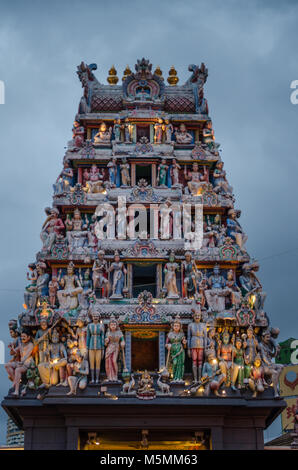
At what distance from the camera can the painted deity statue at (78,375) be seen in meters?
24.5

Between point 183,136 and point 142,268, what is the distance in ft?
26.4

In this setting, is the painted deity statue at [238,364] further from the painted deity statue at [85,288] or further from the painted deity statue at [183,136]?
the painted deity statue at [183,136]

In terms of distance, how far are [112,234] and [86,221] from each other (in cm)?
167

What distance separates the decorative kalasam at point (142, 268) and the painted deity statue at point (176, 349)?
0.19ft

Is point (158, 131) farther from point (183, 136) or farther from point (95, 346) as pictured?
point (95, 346)

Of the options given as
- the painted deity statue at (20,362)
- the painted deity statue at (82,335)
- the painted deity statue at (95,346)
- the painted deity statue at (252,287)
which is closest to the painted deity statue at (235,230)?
the painted deity statue at (252,287)

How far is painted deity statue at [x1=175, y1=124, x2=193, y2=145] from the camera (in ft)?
107

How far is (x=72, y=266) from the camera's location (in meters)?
27.8

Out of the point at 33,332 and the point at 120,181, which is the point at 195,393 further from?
the point at 120,181

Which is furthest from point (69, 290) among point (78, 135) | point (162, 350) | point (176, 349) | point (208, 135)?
point (208, 135)

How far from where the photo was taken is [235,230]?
97.8 ft

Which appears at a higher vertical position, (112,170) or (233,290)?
(112,170)

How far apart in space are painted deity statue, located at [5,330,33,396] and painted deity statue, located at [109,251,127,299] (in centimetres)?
410
